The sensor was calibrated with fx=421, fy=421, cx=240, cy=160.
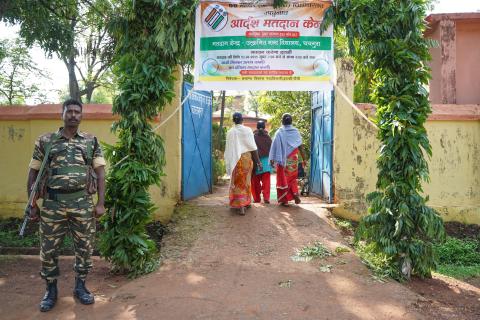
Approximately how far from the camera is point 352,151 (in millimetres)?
7172

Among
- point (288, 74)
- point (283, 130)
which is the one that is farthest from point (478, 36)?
point (288, 74)

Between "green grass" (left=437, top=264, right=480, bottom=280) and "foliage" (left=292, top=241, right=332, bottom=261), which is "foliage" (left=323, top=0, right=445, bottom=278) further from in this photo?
"green grass" (left=437, top=264, right=480, bottom=280)

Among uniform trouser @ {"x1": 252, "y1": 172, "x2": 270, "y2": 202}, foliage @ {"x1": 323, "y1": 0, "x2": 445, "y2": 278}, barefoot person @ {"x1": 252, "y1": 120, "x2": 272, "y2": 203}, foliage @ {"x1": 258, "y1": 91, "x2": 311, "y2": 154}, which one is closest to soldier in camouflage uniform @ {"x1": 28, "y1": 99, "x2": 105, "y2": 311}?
foliage @ {"x1": 323, "y1": 0, "x2": 445, "y2": 278}

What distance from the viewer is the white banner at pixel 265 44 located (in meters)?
5.25

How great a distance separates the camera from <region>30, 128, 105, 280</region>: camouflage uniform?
384cm

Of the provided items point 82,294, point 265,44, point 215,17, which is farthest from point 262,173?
point 82,294

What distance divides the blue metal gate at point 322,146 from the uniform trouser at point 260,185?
109 centimetres

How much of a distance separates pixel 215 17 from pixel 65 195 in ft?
9.31

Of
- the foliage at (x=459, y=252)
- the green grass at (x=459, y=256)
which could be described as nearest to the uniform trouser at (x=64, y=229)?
the green grass at (x=459, y=256)

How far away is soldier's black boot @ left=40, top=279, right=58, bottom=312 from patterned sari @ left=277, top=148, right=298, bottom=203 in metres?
4.02

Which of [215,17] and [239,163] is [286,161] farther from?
[215,17]

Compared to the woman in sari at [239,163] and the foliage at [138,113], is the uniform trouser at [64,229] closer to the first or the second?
the foliage at [138,113]

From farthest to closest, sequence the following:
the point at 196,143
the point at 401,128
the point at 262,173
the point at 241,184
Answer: the point at 196,143, the point at 262,173, the point at 241,184, the point at 401,128

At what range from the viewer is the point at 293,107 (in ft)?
44.4
